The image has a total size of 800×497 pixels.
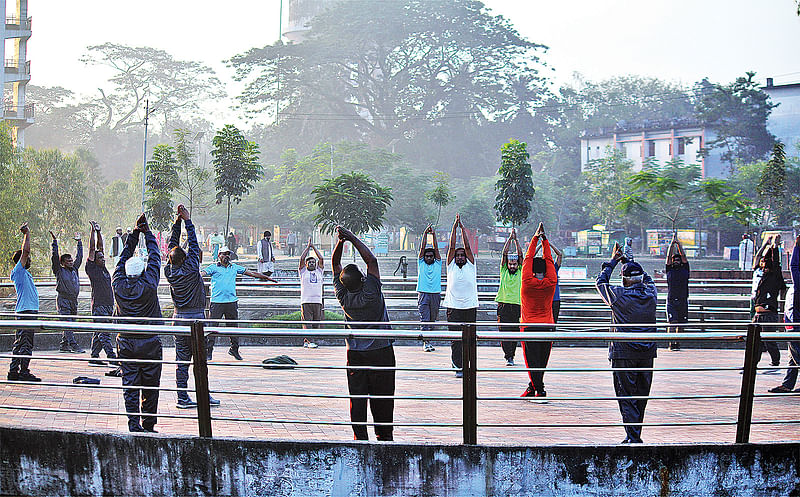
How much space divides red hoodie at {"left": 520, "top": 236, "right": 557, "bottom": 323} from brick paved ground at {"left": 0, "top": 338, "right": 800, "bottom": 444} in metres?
0.87

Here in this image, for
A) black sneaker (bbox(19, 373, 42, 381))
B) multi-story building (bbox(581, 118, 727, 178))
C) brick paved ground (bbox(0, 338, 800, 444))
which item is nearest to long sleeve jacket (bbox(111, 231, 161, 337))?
brick paved ground (bbox(0, 338, 800, 444))

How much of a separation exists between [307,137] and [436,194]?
39.0 meters

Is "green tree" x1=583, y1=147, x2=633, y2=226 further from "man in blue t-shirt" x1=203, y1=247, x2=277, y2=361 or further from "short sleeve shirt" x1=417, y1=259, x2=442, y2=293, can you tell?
"man in blue t-shirt" x1=203, y1=247, x2=277, y2=361

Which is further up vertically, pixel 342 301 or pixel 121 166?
pixel 121 166

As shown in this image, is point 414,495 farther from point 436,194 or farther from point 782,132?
point 782,132

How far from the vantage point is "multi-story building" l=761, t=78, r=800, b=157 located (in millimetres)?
59250

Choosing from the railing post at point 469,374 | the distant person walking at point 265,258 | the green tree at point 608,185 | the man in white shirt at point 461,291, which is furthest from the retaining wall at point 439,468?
the green tree at point 608,185

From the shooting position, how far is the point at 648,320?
705 centimetres

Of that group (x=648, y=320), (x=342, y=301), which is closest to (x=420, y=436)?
(x=342, y=301)

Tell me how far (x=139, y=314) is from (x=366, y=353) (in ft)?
7.31

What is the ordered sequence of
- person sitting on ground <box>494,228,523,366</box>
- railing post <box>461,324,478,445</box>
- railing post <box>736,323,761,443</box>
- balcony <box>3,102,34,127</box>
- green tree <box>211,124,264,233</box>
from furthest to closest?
balcony <box>3,102,34,127</box>, green tree <box>211,124,264,233</box>, person sitting on ground <box>494,228,523,366</box>, railing post <box>736,323,761,443</box>, railing post <box>461,324,478,445</box>

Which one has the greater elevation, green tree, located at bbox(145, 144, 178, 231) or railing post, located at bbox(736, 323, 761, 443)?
green tree, located at bbox(145, 144, 178, 231)

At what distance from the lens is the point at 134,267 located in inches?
271

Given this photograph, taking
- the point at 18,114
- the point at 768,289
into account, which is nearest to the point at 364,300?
the point at 768,289
